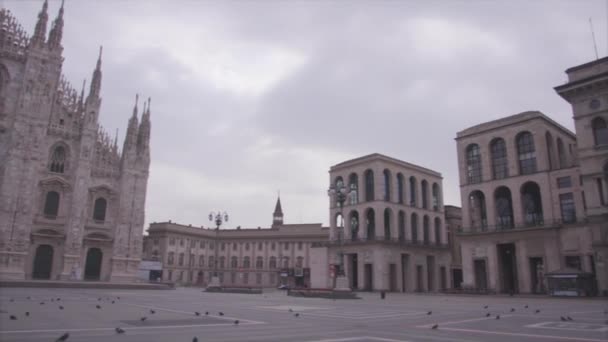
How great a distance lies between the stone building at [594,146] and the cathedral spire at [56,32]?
5109 centimetres

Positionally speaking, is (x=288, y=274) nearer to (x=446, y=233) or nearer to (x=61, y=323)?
(x=446, y=233)

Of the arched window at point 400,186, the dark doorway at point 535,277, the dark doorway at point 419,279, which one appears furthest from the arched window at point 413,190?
the dark doorway at point 535,277

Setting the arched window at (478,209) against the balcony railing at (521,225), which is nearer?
the balcony railing at (521,225)

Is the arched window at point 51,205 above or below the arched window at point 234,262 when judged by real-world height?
above

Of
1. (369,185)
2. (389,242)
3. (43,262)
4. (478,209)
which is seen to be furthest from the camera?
(369,185)

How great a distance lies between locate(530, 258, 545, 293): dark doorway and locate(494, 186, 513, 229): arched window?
5.16 m

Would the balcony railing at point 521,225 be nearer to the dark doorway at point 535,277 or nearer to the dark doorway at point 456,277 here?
the dark doorway at point 535,277

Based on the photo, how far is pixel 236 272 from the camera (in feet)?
291

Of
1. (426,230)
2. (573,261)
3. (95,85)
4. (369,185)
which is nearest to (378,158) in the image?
(369,185)

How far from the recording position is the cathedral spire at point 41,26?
46062mm

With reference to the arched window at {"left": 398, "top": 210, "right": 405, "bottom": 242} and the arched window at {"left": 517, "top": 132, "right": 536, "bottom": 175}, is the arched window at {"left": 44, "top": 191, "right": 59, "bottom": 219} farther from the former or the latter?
the arched window at {"left": 517, "top": 132, "right": 536, "bottom": 175}

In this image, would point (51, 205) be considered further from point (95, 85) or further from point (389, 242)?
point (389, 242)

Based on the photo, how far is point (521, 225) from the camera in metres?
45.3

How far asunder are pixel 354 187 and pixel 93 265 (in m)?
34.0
